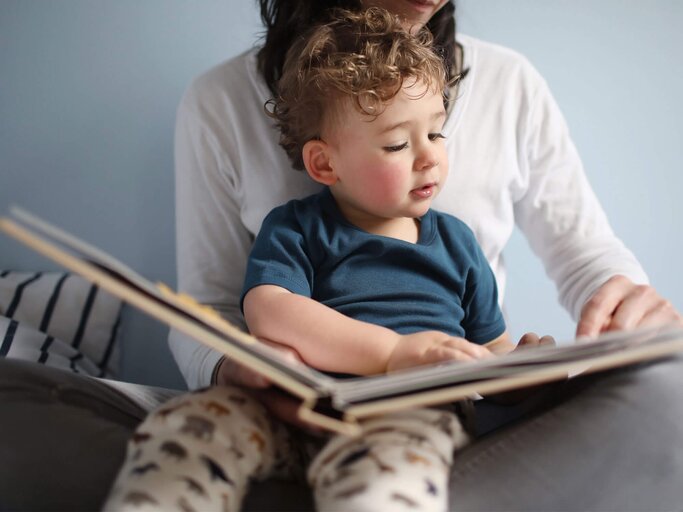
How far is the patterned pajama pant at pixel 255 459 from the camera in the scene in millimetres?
716

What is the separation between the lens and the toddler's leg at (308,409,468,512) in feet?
2.32

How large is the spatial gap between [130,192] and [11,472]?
85 centimetres

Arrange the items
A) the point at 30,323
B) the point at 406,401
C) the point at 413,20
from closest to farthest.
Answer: the point at 406,401
the point at 413,20
the point at 30,323

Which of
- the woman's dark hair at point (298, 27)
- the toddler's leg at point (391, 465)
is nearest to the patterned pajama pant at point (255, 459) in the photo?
the toddler's leg at point (391, 465)

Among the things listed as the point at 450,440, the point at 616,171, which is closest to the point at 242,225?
the point at 450,440

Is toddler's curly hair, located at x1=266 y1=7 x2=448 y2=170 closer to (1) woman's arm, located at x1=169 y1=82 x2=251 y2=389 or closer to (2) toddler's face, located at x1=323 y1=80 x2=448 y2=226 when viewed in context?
(2) toddler's face, located at x1=323 y1=80 x2=448 y2=226

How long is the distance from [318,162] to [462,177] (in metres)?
0.27

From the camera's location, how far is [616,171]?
5.46 feet

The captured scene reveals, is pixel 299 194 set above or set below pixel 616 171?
above

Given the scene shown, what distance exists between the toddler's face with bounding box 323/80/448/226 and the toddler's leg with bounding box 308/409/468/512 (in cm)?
33

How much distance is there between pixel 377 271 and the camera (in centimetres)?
108

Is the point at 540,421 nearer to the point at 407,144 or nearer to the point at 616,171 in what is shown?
the point at 407,144

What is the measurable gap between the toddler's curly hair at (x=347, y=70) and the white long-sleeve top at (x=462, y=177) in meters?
0.12

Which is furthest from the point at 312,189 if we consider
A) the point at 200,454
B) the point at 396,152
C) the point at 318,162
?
the point at 200,454
